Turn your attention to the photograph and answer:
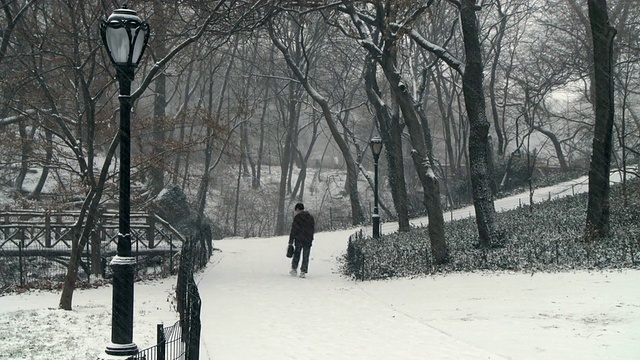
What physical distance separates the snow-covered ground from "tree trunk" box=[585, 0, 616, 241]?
10.6ft

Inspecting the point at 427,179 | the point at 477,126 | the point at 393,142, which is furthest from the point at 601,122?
the point at 393,142

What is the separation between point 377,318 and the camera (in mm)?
11430

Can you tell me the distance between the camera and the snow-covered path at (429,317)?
8773 millimetres

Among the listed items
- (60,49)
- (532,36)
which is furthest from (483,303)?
(532,36)

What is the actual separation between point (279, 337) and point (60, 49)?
872 cm

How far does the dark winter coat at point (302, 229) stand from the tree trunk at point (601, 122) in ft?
21.9

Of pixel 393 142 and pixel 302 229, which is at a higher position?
pixel 393 142

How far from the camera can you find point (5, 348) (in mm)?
8328

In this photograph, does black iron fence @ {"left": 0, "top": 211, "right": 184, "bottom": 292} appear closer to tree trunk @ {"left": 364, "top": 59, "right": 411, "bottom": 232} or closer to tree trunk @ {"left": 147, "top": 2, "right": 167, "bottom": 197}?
tree trunk @ {"left": 147, "top": 2, "right": 167, "bottom": 197}

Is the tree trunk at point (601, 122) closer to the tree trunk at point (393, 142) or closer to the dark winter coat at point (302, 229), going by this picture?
the dark winter coat at point (302, 229)

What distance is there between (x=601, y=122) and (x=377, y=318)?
337 inches

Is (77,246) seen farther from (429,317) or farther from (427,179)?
(427,179)

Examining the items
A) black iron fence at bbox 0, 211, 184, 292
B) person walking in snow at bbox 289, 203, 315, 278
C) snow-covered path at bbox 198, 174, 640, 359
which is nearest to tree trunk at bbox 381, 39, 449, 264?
snow-covered path at bbox 198, 174, 640, 359

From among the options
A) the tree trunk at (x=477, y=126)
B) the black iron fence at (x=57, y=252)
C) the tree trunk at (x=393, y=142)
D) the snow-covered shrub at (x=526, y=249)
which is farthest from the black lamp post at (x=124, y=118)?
the tree trunk at (x=393, y=142)
